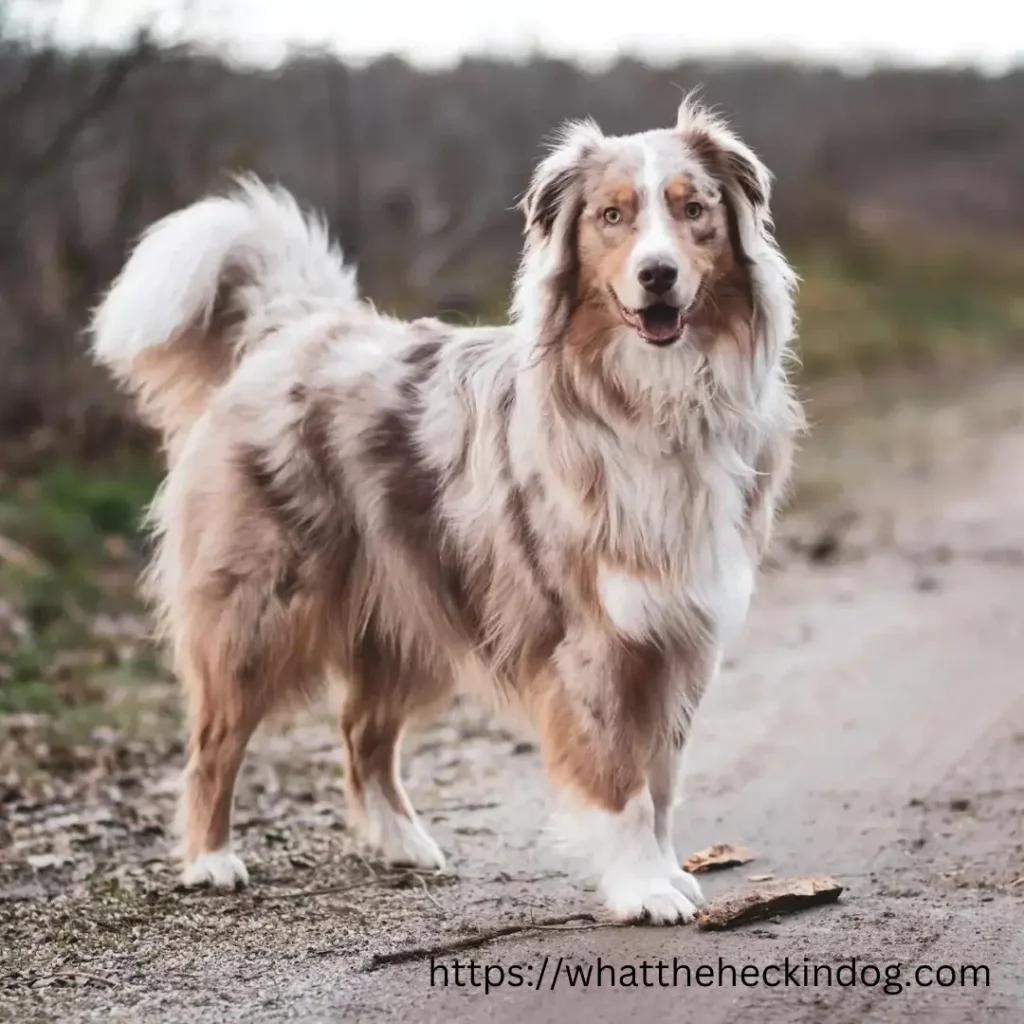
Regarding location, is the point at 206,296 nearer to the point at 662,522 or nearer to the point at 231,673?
the point at 231,673

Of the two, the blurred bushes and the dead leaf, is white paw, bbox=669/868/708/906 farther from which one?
the blurred bushes

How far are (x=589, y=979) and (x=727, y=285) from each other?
6.31ft

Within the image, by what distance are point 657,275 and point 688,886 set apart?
1717mm

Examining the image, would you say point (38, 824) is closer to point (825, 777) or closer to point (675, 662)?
point (675, 662)

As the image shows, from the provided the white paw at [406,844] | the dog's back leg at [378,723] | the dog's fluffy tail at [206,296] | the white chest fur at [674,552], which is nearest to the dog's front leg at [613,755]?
the white chest fur at [674,552]

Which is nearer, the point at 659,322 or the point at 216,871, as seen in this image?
the point at 659,322

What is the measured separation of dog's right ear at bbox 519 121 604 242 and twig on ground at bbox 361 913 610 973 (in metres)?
1.94

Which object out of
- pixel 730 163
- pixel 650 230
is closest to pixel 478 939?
pixel 650 230

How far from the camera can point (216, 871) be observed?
4.71 meters

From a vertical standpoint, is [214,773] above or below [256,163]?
below

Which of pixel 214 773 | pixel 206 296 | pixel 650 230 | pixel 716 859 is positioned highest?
pixel 650 230

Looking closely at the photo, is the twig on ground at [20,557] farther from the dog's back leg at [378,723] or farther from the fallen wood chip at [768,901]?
the fallen wood chip at [768,901]

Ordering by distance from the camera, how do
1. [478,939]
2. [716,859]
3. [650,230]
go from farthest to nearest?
[716,859]
[650,230]
[478,939]

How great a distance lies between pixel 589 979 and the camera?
144 inches
